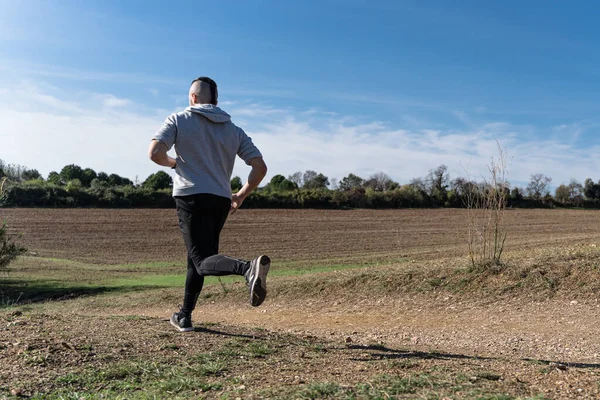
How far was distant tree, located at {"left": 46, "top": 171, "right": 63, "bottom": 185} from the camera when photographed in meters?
44.7

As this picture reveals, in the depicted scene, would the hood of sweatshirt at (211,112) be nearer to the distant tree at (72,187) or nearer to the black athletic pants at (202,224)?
the black athletic pants at (202,224)

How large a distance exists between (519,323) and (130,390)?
5.92 m

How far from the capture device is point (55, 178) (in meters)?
48.8

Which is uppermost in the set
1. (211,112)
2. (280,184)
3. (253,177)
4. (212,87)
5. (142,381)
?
(280,184)

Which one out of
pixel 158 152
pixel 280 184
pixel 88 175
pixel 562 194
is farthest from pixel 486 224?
pixel 562 194

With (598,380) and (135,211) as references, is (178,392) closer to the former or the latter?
(598,380)

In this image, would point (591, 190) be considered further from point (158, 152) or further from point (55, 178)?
point (158, 152)

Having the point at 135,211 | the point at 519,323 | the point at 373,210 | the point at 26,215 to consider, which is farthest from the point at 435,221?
the point at 519,323

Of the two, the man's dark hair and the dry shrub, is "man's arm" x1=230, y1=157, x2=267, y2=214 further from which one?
the dry shrub

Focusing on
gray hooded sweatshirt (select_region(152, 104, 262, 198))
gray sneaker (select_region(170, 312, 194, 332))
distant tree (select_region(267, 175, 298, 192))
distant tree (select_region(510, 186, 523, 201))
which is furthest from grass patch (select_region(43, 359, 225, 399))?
distant tree (select_region(510, 186, 523, 201))

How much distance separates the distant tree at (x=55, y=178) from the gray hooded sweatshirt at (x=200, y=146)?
140ft

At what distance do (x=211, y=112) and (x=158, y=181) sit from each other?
4488 centimetres

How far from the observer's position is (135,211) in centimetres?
3981

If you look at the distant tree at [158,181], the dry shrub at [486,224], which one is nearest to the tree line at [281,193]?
the distant tree at [158,181]
